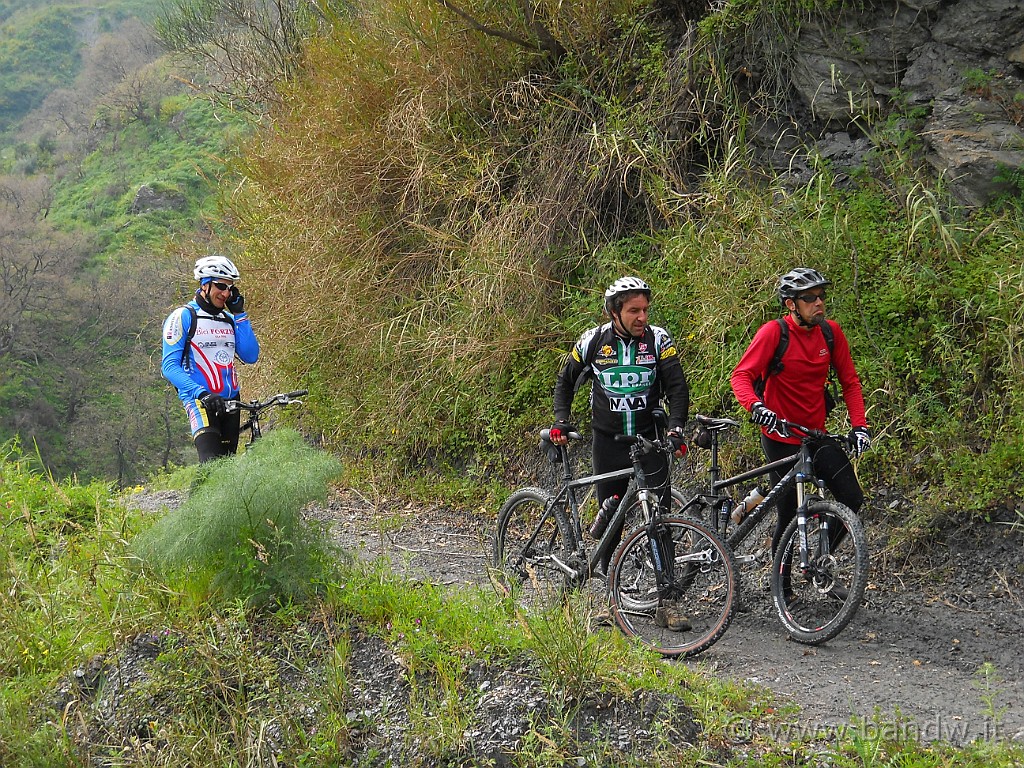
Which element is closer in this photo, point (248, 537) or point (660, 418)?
point (248, 537)

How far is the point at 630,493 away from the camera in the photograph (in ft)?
19.4

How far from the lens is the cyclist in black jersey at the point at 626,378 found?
592cm

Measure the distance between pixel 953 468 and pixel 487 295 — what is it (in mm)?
4796

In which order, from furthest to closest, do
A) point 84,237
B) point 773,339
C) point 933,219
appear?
1. point 84,237
2. point 933,219
3. point 773,339

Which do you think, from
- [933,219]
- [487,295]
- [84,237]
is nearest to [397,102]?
[487,295]

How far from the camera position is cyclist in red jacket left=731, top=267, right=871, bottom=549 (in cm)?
575

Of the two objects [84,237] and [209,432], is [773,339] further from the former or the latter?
[84,237]

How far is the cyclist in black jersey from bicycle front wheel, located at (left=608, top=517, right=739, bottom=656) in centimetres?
37

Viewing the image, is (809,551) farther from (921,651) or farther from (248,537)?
(248,537)

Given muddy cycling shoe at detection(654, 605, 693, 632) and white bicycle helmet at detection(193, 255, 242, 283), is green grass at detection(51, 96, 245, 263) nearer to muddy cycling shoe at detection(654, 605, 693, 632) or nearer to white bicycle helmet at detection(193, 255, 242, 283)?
white bicycle helmet at detection(193, 255, 242, 283)

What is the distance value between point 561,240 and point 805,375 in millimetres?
4462

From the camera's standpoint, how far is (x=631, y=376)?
600 cm

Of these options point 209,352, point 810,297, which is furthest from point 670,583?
point 209,352

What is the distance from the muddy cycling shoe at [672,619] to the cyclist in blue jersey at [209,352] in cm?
342
